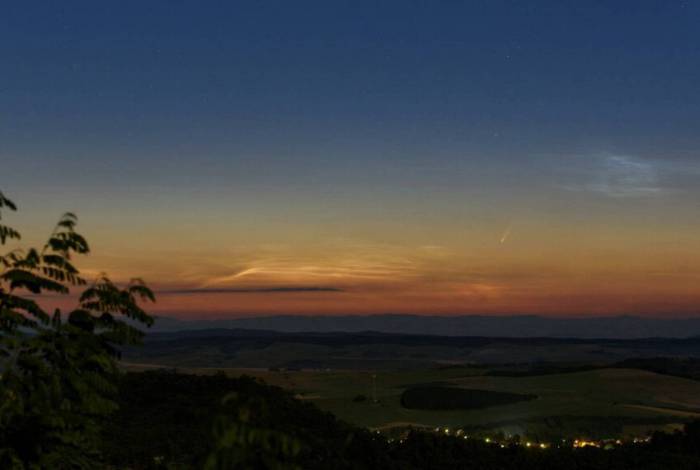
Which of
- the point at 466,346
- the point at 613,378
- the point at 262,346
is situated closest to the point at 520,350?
the point at 466,346

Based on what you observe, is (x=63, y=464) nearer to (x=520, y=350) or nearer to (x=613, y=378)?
(x=613, y=378)

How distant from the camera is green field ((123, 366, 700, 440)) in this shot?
41750 mm

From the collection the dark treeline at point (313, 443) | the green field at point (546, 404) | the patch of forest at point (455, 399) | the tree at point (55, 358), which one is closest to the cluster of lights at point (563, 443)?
the dark treeline at point (313, 443)

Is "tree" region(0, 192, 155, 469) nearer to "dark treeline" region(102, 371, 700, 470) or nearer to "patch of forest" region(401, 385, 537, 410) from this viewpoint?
"dark treeline" region(102, 371, 700, 470)

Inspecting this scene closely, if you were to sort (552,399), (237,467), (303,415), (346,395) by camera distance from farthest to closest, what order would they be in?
(346,395), (552,399), (303,415), (237,467)

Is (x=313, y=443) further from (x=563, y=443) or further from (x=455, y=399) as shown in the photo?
(x=455, y=399)

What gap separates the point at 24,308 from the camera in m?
8.90

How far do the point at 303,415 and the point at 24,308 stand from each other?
72.2ft

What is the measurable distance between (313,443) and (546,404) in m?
28.1

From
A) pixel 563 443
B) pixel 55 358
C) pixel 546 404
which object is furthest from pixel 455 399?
pixel 55 358

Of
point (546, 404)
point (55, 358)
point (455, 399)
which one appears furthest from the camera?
point (455, 399)

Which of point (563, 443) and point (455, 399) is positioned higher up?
point (563, 443)

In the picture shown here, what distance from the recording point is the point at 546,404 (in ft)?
163

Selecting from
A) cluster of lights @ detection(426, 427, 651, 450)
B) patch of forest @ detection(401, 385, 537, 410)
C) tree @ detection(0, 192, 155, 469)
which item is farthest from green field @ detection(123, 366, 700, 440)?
tree @ detection(0, 192, 155, 469)
